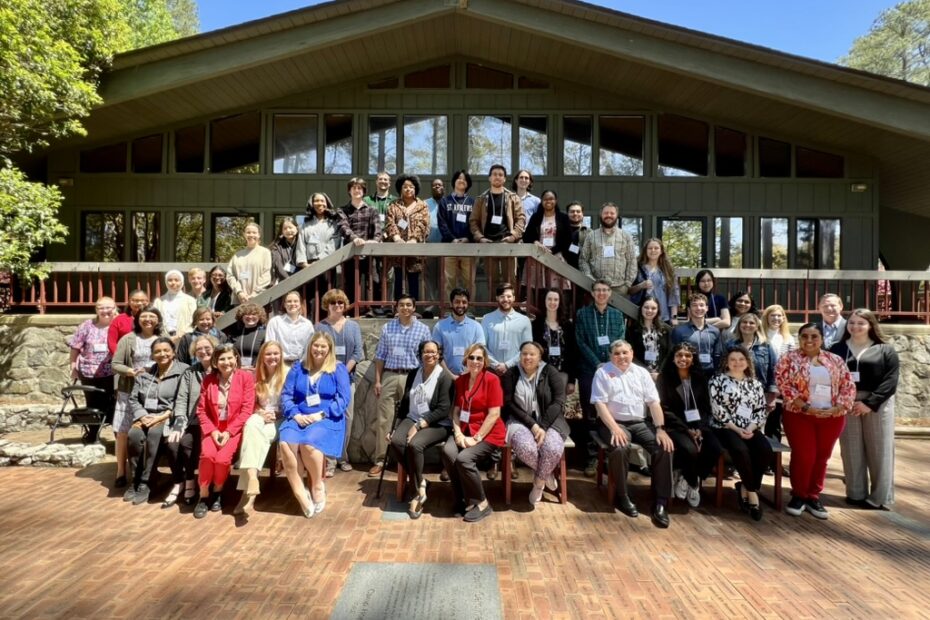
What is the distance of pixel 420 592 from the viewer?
327cm

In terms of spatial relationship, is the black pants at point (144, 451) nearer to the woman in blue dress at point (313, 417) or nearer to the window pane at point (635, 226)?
the woman in blue dress at point (313, 417)

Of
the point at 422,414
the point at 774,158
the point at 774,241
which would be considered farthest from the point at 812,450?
the point at 774,158

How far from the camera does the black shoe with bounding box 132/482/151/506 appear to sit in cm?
478

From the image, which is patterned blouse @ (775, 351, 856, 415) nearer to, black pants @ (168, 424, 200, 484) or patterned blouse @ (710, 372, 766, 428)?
patterned blouse @ (710, 372, 766, 428)

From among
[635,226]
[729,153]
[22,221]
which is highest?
[729,153]

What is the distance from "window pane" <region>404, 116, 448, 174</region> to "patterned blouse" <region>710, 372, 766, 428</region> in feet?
26.8

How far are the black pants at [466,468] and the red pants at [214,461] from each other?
6.15 ft

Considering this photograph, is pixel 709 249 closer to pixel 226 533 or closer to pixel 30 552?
pixel 226 533

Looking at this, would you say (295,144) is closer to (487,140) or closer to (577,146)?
(487,140)

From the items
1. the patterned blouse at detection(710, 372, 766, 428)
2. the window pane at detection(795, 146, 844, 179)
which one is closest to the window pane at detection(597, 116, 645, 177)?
the window pane at detection(795, 146, 844, 179)

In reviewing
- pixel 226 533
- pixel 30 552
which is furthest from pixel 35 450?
pixel 226 533

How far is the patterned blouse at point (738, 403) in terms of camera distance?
15.7 ft

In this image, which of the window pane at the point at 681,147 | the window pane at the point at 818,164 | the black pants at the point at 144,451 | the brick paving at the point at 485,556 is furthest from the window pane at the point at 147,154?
the window pane at the point at 818,164

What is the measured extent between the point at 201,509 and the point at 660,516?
153 inches
